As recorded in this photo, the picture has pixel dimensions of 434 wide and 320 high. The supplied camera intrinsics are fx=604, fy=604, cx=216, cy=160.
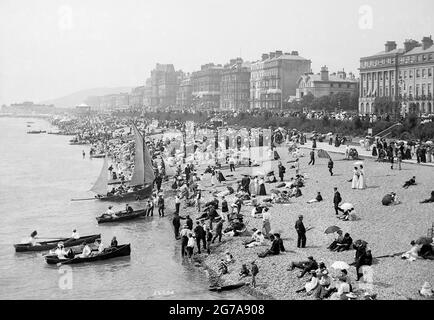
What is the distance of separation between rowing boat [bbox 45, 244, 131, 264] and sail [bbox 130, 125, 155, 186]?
14.5m

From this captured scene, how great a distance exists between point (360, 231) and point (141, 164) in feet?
62.2

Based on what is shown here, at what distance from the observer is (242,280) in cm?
1781

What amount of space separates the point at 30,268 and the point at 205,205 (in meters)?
9.44

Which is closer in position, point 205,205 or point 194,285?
point 194,285

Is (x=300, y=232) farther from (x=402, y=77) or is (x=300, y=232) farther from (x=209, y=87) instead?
(x=209, y=87)

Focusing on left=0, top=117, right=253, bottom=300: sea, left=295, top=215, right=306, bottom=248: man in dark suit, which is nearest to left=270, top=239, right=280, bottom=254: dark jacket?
left=295, top=215, right=306, bottom=248: man in dark suit

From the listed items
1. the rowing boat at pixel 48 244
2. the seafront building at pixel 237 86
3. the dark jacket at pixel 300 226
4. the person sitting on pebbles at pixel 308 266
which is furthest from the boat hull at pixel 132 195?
the seafront building at pixel 237 86

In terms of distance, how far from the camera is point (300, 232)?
19.2 metres

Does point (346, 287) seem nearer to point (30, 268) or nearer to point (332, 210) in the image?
point (332, 210)

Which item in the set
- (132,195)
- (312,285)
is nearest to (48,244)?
(132,195)

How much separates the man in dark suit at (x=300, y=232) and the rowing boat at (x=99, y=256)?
21.2 feet

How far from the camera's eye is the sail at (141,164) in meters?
36.2
